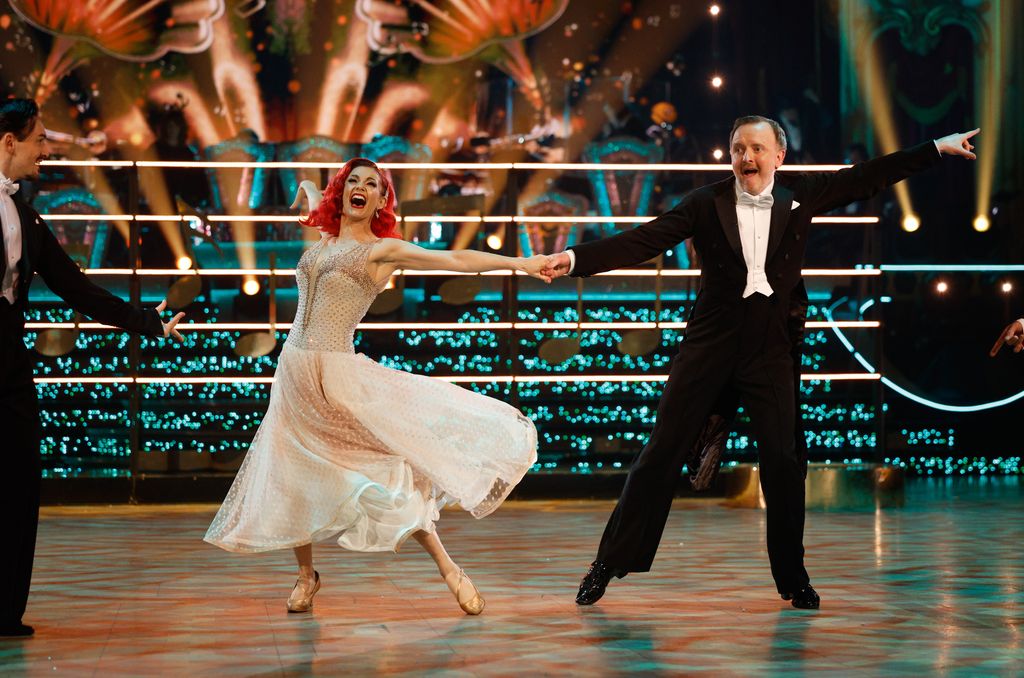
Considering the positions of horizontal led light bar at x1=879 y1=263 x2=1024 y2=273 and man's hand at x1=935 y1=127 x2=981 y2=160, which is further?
horizontal led light bar at x1=879 y1=263 x2=1024 y2=273

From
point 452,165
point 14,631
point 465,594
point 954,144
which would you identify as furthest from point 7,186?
point 452,165

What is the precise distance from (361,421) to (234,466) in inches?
179

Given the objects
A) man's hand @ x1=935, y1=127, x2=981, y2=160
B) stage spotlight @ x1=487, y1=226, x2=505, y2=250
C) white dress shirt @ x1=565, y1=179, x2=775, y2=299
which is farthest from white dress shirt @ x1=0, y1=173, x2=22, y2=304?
stage spotlight @ x1=487, y1=226, x2=505, y2=250

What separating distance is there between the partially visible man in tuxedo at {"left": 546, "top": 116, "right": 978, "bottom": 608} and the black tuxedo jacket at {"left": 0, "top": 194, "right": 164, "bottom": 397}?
1.22 meters

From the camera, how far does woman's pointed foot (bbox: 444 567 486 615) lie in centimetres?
403

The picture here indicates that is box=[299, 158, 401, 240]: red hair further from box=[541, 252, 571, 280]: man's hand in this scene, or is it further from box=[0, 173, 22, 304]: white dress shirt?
box=[0, 173, 22, 304]: white dress shirt

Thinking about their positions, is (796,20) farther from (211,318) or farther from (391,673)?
(391,673)

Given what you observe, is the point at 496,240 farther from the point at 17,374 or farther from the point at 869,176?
the point at 17,374

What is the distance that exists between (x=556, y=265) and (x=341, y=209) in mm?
698

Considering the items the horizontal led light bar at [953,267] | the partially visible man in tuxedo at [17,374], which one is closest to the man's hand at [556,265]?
the partially visible man in tuxedo at [17,374]

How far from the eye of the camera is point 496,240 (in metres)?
8.75

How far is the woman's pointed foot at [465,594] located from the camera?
403 cm

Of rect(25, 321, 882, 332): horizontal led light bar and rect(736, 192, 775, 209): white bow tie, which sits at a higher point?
rect(736, 192, 775, 209): white bow tie

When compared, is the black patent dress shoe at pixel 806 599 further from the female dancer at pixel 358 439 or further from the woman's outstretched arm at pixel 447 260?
the woman's outstretched arm at pixel 447 260
